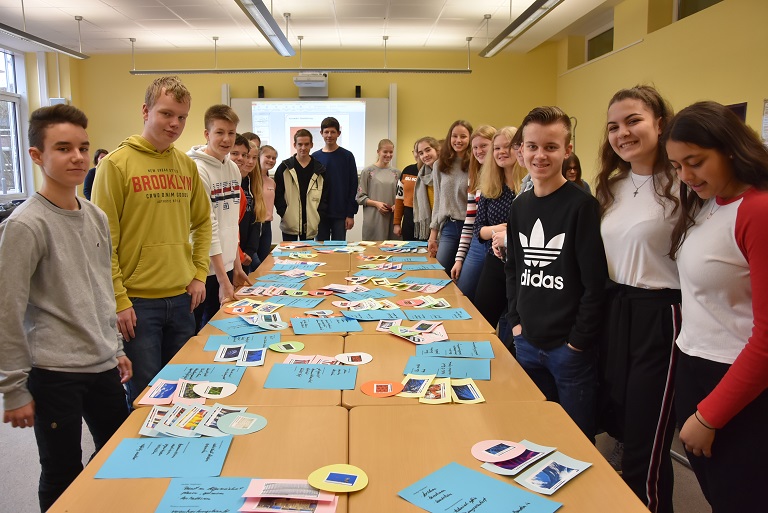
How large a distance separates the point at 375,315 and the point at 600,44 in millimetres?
6585

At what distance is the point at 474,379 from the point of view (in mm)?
1575

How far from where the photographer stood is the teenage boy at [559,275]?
5.62 ft

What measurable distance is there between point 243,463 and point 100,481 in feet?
0.89

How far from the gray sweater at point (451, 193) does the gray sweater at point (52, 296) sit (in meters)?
2.41

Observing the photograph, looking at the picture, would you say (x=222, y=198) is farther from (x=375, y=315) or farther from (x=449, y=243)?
(x=449, y=243)

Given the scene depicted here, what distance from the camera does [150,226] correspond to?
198cm

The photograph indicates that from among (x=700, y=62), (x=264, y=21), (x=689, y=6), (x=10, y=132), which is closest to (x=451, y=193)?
(x=264, y=21)

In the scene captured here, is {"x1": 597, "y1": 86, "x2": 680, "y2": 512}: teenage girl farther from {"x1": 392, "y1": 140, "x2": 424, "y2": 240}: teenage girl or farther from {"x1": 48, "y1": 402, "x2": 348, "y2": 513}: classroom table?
{"x1": 392, "y1": 140, "x2": 424, "y2": 240}: teenage girl

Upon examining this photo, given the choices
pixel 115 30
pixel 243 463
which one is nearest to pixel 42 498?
pixel 243 463

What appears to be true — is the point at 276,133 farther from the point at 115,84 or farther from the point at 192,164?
the point at 192,164

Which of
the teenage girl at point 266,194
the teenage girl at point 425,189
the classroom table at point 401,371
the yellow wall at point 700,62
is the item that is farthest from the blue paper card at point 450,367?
the yellow wall at point 700,62

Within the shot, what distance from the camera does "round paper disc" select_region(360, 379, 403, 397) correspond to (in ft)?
4.86

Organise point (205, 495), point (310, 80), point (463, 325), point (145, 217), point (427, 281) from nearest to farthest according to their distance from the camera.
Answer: point (205, 495) → point (145, 217) → point (463, 325) → point (427, 281) → point (310, 80)

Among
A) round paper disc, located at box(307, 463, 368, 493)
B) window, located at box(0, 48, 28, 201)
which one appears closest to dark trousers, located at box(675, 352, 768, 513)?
round paper disc, located at box(307, 463, 368, 493)
